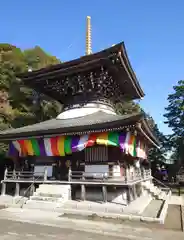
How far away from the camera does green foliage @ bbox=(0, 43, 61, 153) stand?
1113 inches

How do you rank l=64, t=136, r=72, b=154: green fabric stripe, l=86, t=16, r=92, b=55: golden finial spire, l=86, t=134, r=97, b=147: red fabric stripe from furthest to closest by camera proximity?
l=86, t=16, r=92, b=55: golden finial spire
l=64, t=136, r=72, b=154: green fabric stripe
l=86, t=134, r=97, b=147: red fabric stripe

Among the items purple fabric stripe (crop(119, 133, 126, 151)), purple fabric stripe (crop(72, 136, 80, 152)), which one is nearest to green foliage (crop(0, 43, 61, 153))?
purple fabric stripe (crop(72, 136, 80, 152))

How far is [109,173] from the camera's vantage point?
13.6m

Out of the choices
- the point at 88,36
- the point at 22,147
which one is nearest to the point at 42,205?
the point at 22,147

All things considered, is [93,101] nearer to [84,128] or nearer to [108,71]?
[108,71]

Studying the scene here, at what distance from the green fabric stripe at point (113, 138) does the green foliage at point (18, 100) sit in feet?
51.6

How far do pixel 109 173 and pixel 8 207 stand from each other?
19.7 ft

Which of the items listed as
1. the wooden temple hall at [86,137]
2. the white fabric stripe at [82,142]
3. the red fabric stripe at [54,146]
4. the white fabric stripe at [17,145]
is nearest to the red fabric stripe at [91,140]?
the wooden temple hall at [86,137]

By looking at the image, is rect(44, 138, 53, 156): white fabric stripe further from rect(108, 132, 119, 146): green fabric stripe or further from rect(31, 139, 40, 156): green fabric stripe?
rect(108, 132, 119, 146): green fabric stripe

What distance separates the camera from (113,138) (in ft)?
42.8

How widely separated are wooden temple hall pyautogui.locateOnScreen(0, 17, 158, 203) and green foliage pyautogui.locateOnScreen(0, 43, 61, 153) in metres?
10.4

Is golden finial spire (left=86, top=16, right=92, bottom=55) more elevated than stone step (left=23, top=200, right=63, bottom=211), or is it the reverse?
golden finial spire (left=86, top=16, right=92, bottom=55)

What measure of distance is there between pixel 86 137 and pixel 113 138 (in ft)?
5.63

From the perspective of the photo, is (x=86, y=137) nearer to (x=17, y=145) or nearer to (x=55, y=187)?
(x=55, y=187)
